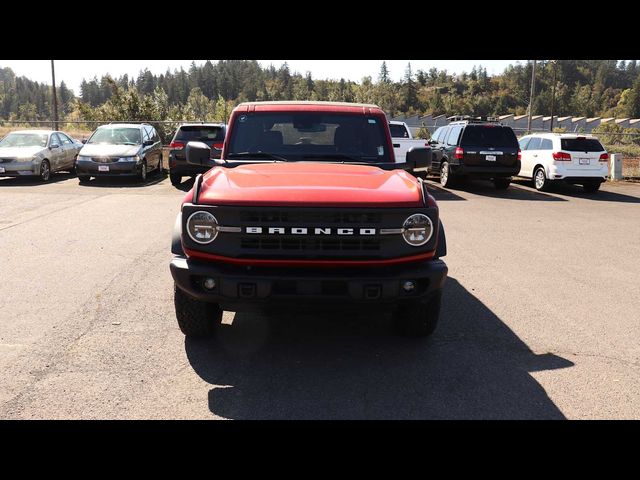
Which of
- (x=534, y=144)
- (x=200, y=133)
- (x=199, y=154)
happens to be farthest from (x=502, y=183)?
(x=199, y=154)

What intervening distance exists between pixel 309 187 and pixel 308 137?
146 cm

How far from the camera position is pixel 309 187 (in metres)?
4.13

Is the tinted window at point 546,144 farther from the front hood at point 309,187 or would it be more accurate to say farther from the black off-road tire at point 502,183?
the front hood at point 309,187

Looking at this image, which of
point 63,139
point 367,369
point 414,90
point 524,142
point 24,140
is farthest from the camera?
point 414,90

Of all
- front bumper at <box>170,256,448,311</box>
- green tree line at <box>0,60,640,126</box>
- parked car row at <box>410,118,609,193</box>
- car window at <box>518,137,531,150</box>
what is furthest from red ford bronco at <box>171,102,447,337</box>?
green tree line at <box>0,60,640,126</box>

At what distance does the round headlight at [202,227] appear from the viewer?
→ 4.00 metres

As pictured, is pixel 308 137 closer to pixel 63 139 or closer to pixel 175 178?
pixel 175 178

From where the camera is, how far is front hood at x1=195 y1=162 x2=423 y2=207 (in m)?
3.95

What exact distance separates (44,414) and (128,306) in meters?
2.17

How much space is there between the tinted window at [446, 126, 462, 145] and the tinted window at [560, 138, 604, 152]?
2884mm

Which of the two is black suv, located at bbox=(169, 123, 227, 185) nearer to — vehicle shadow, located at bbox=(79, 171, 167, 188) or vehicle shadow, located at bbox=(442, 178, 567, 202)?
vehicle shadow, located at bbox=(79, 171, 167, 188)
